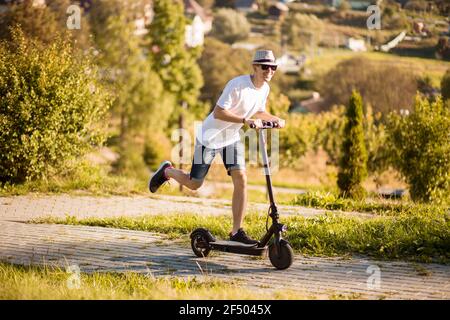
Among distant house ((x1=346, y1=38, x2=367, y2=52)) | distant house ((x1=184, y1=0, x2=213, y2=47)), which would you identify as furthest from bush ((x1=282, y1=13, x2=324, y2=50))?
distant house ((x1=346, y1=38, x2=367, y2=52))

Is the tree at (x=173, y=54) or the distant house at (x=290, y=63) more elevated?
the tree at (x=173, y=54)

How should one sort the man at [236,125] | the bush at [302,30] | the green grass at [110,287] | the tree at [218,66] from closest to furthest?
the green grass at [110,287] < the man at [236,125] < the tree at [218,66] < the bush at [302,30]

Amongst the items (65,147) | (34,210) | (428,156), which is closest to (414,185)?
(428,156)

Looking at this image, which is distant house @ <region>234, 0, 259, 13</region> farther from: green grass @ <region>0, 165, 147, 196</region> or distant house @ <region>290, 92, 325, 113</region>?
green grass @ <region>0, 165, 147, 196</region>

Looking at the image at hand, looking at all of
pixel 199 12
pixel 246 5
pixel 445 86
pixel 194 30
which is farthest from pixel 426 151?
pixel 246 5

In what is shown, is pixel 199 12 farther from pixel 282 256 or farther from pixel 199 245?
pixel 282 256

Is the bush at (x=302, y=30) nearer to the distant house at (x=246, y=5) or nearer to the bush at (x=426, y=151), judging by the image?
the distant house at (x=246, y=5)

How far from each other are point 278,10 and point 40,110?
167 ft

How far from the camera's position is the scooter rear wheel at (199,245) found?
690 centimetres

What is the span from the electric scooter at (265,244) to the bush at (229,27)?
49541 mm

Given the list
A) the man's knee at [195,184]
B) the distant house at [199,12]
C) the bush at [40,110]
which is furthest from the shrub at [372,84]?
the man's knee at [195,184]

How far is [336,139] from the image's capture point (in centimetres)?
3281

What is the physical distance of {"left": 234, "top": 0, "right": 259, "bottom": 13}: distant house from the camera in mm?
62188

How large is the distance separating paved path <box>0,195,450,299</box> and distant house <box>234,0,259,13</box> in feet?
181
